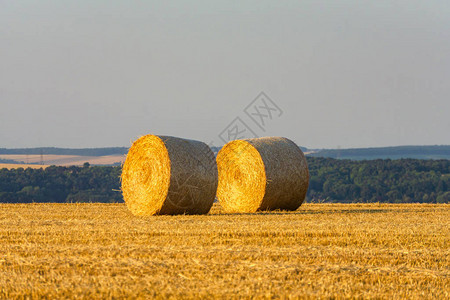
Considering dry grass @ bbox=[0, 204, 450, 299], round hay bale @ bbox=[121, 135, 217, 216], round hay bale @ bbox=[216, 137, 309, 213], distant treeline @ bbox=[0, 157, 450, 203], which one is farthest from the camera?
distant treeline @ bbox=[0, 157, 450, 203]

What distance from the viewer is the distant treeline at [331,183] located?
32.5 metres

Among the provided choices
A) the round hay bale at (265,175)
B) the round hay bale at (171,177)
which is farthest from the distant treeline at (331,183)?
the round hay bale at (171,177)

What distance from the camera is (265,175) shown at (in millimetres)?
18188

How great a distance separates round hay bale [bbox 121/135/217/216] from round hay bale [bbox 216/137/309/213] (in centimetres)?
185

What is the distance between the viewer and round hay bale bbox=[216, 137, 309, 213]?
60.2ft

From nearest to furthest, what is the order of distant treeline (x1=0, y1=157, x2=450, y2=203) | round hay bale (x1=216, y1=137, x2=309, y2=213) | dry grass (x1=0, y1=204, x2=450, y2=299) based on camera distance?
dry grass (x1=0, y1=204, x2=450, y2=299)
round hay bale (x1=216, y1=137, x2=309, y2=213)
distant treeline (x1=0, y1=157, x2=450, y2=203)

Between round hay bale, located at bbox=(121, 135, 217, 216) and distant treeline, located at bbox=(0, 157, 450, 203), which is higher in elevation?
round hay bale, located at bbox=(121, 135, 217, 216)

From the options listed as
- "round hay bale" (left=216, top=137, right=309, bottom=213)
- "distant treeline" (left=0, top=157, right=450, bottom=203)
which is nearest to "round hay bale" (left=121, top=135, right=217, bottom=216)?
"round hay bale" (left=216, top=137, right=309, bottom=213)

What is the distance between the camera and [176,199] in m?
16.3

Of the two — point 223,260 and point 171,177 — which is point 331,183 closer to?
point 171,177

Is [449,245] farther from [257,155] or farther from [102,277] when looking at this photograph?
[257,155]

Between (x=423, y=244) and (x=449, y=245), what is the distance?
39cm

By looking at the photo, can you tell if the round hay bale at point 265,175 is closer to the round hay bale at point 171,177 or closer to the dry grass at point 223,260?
the round hay bale at point 171,177

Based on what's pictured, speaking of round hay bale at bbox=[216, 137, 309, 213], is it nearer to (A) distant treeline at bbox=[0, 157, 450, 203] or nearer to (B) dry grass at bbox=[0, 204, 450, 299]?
(B) dry grass at bbox=[0, 204, 450, 299]
